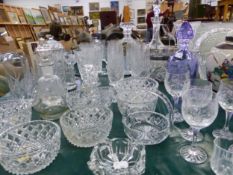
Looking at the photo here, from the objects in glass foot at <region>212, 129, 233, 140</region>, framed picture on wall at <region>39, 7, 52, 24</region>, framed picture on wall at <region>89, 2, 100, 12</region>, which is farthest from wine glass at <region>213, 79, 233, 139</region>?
framed picture on wall at <region>89, 2, 100, 12</region>

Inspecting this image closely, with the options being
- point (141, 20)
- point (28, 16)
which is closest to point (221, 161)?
point (28, 16)

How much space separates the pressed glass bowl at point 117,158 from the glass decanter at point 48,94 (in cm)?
22

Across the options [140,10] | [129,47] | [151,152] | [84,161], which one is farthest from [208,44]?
[140,10]

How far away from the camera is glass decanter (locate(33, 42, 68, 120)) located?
0.65 m

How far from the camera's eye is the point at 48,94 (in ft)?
2.19

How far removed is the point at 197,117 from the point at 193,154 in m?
0.08

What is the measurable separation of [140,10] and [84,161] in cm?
631

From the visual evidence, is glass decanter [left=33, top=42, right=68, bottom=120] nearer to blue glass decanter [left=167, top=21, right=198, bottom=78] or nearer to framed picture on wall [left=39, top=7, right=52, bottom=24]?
blue glass decanter [left=167, top=21, right=198, bottom=78]

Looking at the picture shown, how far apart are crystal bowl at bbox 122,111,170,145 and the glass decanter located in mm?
227

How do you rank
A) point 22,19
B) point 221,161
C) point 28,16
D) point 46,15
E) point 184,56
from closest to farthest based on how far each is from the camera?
point 221,161 → point 184,56 → point 22,19 → point 28,16 → point 46,15

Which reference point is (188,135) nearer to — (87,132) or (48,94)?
(87,132)

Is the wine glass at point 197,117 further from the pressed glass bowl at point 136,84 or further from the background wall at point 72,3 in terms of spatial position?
the background wall at point 72,3

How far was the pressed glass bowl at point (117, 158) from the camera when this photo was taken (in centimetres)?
43

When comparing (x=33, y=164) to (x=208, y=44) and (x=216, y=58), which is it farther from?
(x=208, y=44)
